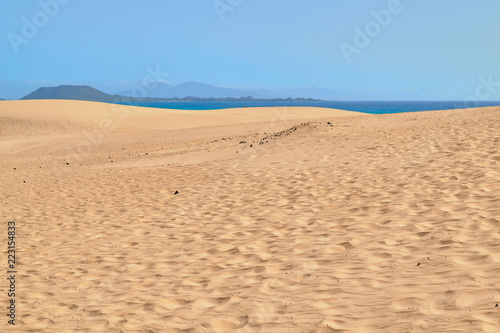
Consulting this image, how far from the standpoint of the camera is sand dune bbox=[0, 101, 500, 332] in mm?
4188

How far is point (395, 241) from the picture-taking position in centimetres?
585

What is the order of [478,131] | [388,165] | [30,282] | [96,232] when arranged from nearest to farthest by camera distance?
[30,282] < [96,232] < [388,165] < [478,131]

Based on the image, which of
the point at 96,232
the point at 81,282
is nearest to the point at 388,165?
the point at 96,232

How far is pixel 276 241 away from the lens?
6535 mm

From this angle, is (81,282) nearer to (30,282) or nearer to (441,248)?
(30,282)

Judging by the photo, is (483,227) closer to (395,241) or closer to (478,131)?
(395,241)

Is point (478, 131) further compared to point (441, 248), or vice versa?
point (478, 131)

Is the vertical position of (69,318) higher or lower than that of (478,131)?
lower

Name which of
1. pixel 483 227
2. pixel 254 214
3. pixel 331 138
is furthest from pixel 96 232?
pixel 331 138

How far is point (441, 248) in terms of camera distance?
5324 millimetres

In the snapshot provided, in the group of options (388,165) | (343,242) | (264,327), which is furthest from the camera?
(388,165)

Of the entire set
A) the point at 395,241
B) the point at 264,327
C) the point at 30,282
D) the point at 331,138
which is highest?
the point at 331,138

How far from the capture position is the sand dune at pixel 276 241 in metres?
4.19

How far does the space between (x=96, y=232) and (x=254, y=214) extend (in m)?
2.81
